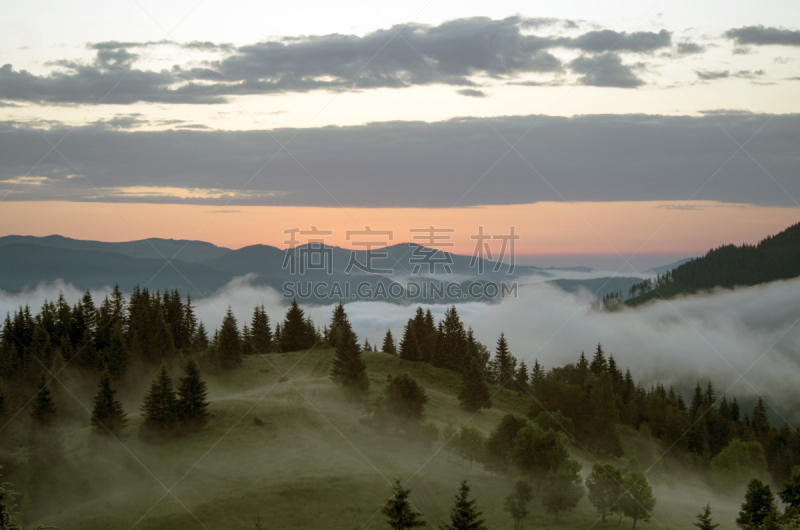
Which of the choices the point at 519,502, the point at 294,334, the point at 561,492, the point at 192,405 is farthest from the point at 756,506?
the point at 294,334

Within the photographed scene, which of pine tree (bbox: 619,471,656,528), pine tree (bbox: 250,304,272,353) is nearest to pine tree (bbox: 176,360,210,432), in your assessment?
pine tree (bbox: 250,304,272,353)

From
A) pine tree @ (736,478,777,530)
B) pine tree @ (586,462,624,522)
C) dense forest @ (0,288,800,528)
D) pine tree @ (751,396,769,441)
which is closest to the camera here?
pine tree @ (736,478,777,530)

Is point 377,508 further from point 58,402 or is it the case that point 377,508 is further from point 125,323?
point 125,323

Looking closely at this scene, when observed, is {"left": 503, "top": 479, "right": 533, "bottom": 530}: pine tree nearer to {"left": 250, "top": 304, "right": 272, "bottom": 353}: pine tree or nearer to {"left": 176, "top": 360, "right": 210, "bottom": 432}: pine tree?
{"left": 176, "top": 360, "right": 210, "bottom": 432}: pine tree

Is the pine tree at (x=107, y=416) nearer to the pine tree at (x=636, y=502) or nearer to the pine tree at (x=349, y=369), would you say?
the pine tree at (x=349, y=369)

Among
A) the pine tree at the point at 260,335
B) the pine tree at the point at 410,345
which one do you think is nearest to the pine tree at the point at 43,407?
the pine tree at the point at 260,335
